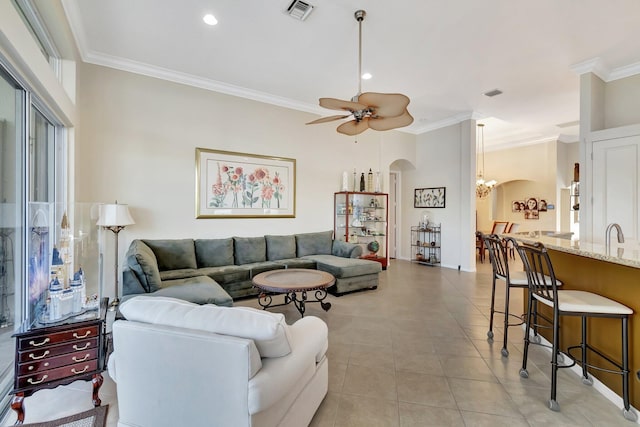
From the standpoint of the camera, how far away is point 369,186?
21.2 ft

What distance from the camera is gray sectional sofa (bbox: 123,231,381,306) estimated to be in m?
3.43

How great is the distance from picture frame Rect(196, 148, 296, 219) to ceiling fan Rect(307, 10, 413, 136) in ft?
7.18

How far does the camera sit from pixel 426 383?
2240 mm

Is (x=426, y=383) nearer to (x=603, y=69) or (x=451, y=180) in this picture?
(x=603, y=69)

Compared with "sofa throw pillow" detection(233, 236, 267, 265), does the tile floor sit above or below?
below

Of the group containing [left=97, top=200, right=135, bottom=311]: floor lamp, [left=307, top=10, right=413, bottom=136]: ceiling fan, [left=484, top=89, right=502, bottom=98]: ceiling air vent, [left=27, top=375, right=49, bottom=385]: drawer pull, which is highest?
[left=484, top=89, right=502, bottom=98]: ceiling air vent

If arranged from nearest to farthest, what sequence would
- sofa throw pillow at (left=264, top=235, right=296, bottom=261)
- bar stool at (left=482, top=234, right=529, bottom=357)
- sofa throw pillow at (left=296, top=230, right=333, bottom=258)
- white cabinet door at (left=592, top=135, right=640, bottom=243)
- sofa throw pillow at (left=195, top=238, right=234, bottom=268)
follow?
1. bar stool at (left=482, top=234, right=529, bottom=357)
2. white cabinet door at (left=592, top=135, right=640, bottom=243)
3. sofa throw pillow at (left=195, top=238, right=234, bottom=268)
4. sofa throw pillow at (left=264, top=235, right=296, bottom=261)
5. sofa throw pillow at (left=296, top=230, right=333, bottom=258)

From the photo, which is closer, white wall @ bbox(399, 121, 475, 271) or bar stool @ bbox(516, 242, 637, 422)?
bar stool @ bbox(516, 242, 637, 422)

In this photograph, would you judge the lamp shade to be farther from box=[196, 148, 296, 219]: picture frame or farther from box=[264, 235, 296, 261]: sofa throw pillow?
box=[264, 235, 296, 261]: sofa throw pillow

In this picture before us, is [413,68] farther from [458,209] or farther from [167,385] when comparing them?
[167,385]

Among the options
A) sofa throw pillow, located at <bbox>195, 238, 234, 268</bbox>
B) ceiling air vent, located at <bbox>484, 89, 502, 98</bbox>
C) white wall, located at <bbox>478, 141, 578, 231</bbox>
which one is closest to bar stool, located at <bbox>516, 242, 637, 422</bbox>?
sofa throw pillow, located at <bbox>195, 238, 234, 268</bbox>

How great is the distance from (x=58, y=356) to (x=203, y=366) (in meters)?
1.24

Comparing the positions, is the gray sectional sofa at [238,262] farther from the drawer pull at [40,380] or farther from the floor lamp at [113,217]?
the drawer pull at [40,380]

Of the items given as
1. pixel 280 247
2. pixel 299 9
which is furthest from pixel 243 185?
pixel 299 9
